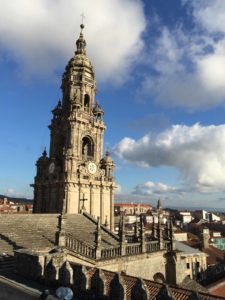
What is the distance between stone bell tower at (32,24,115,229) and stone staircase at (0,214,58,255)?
15.7m

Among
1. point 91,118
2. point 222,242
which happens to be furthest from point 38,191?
point 222,242

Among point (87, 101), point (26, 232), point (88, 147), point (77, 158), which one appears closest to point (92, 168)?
point (77, 158)

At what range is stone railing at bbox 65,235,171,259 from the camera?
2477 cm

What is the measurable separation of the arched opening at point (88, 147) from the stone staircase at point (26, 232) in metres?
22.5

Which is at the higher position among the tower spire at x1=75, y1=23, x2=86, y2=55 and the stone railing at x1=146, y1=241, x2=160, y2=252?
the tower spire at x1=75, y1=23, x2=86, y2=55

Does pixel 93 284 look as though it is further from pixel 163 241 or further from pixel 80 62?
pixel 80 62

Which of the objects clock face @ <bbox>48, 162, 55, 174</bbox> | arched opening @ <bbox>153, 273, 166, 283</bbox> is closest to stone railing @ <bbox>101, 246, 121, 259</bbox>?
arched opening @ <bbox>153, 273, 166, 283</bbox>

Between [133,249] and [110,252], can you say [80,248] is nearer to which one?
[110,252]

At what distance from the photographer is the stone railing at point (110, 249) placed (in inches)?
975

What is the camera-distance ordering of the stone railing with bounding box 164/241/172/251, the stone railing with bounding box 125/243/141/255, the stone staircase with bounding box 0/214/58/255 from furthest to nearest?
the stone railing with bounding box 164/241/172/251 < the stone railing with bounding box 125/243/141/255 < the stone staircase with bounding box 0/214/58/255

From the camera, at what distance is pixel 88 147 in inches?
2106

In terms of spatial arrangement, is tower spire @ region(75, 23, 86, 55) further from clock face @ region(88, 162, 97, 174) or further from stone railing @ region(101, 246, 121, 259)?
stone railing @ region(101, 246, 121, 259)

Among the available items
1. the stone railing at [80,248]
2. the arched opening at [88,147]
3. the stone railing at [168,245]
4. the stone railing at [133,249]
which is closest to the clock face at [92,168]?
the arched opening at [88,147]

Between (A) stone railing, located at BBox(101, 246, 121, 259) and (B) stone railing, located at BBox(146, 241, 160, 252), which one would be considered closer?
(A) stone railing, located at BBox(101, 246, 121, 259)
